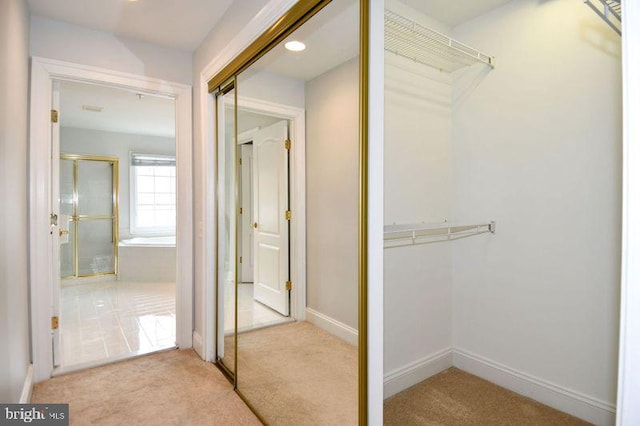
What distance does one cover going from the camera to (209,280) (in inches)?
108

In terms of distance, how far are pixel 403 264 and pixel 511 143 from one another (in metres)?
1.08

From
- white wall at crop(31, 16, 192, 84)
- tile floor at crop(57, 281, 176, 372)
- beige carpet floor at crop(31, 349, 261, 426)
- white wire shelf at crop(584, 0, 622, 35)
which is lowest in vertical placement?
beige carpet floor at crop(31, 349, 261, 426)

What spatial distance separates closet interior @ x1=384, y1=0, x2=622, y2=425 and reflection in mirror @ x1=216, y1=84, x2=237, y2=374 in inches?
44.4

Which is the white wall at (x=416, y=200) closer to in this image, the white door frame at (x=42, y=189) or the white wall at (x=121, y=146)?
the white door frame at (x=42, y=189)

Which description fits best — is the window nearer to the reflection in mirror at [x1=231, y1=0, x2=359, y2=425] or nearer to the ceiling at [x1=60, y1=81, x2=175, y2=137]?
the ceiling at [x1=60, y1=81, x2=175, y2=137]

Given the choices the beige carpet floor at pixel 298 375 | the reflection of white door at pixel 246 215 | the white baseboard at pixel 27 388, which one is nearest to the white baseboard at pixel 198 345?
the beige carpet floor at pixel 298 375

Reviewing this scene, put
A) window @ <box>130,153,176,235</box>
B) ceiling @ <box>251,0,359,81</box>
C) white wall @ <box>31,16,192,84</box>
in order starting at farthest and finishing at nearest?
window @ <box>130,153,176,235</box> < white wall @ <box>31,16,192,84</box> < ceiling @ <box>251,0,359,81</box>

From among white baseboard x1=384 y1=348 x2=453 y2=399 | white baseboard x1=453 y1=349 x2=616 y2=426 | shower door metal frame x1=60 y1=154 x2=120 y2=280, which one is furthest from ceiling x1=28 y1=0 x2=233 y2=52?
shower door metal frame x1=60 y1=154 x2=120 y2=280

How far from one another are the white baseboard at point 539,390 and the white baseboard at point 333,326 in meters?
1.32


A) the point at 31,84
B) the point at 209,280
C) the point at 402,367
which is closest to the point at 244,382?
the point at 209,280

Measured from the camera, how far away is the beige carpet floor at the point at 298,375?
4.94ft

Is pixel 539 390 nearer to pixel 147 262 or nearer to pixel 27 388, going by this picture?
pixel 27 388

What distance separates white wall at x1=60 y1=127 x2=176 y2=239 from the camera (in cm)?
569

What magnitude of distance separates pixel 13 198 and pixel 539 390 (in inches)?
129
